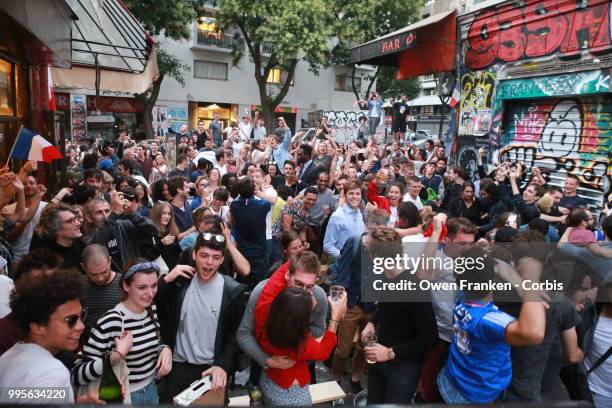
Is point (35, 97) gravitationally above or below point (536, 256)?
above

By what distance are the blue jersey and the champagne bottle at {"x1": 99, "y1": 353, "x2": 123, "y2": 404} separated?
199 centimetres

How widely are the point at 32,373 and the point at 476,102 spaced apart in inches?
441

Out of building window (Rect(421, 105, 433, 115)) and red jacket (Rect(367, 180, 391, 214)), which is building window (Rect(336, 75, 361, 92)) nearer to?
building window (Rect(421, 105, 433, 115))

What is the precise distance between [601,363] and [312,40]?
22.0m

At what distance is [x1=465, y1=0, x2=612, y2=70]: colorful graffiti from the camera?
7.89 metres

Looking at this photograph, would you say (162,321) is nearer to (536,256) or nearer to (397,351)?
(397,351)

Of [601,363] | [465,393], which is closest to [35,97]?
[465,393]

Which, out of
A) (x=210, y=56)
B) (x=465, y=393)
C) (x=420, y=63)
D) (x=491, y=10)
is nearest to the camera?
(x=465, y=393)

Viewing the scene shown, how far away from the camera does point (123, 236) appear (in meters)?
4.12

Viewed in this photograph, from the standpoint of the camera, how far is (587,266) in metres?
3.39

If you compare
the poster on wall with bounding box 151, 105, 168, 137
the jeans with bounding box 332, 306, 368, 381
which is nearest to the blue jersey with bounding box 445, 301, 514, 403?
the jeans with bounding box 332, 306, 368, 381

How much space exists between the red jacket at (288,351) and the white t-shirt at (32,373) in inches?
42.7

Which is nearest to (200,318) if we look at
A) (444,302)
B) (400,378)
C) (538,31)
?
(400,378)

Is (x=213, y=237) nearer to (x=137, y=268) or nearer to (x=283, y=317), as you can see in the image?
(x=137, y=268)
